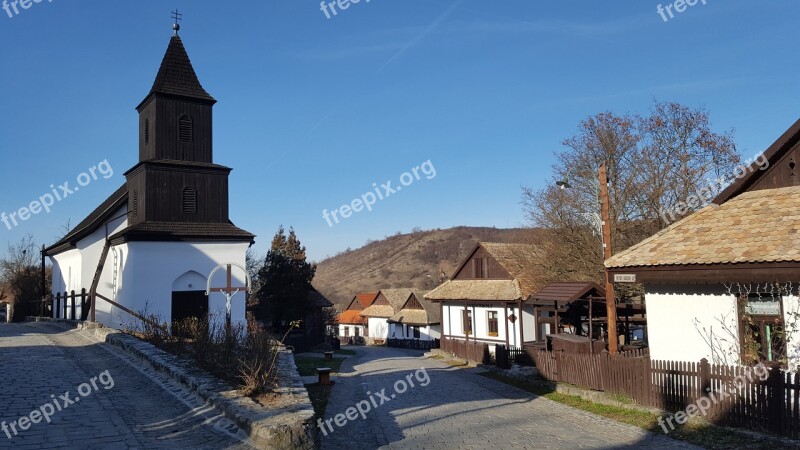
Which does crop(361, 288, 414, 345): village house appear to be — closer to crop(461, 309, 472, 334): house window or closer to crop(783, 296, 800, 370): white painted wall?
crop(461, 309, 472, 334): house window

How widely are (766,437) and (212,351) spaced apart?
10.7 metres

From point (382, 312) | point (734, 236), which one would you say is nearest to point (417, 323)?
point (382, 312)

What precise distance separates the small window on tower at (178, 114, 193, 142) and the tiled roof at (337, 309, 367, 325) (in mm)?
45686

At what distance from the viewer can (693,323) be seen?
45.1 feet

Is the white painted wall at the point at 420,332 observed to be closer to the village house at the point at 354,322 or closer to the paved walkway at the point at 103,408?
the village house at the point at 354,322

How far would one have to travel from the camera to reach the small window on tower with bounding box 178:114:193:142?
88.5 ft

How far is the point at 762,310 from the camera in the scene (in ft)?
41.5

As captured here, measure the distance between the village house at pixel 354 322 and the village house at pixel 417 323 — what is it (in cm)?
1248

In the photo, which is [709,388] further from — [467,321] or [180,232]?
[467,321]

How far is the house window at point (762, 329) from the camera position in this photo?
12320 millimetres

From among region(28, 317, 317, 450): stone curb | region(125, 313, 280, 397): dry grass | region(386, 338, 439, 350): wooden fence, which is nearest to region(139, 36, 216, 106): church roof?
region(125, 313, 280, 397): dry grass

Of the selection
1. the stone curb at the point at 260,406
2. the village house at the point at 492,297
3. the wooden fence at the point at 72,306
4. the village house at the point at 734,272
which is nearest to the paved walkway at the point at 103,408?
the stone curb at the point at 260,406

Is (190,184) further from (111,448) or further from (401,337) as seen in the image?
(401,337)

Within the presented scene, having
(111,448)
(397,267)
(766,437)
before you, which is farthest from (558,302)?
(397,267)
